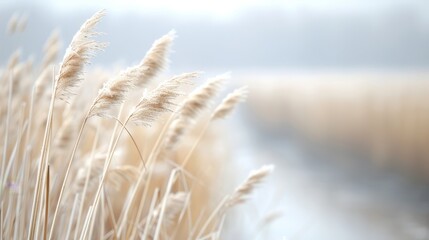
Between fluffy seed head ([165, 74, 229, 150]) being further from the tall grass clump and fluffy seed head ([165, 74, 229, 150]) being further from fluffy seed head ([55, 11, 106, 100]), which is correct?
fluffy seed head ([55, 11, 106, 100])

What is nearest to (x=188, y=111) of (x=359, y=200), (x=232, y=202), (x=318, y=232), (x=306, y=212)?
(x=232, y=202)

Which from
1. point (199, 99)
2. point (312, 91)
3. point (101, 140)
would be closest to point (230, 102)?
point (199, 99)

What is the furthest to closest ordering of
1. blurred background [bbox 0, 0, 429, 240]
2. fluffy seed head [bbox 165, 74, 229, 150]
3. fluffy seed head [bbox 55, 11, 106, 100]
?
blurred background [bbox 0, 0, 429, 240] < fluffy seed head [bbox 165, 74, 229, 150] < fluffy seed head [bbox 55, 11, 106, 100]

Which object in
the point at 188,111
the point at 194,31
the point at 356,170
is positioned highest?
the point at 188,111

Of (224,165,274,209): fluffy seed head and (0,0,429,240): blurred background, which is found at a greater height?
(224,165,274,209): fluffy seed head

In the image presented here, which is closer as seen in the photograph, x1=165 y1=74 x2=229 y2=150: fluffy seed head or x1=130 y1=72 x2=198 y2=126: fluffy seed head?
x1=130 y1=72 x2=198 y2=126: fluffy seed head

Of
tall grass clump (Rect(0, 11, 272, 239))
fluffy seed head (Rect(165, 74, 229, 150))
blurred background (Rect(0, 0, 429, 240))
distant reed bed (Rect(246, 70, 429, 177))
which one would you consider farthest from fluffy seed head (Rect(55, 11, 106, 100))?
distant reed bed (Rect(246, 70, 429, 177))

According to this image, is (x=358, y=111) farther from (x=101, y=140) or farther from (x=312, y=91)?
(x=101, y=140)

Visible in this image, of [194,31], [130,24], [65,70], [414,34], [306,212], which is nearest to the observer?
[65,70]

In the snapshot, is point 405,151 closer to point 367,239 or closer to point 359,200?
point 359,200
